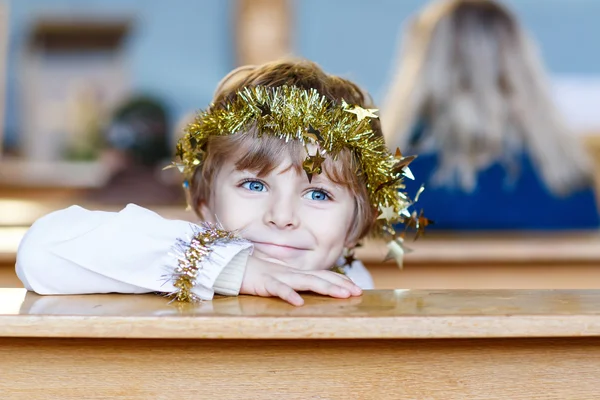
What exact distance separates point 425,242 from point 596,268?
61 centimetres

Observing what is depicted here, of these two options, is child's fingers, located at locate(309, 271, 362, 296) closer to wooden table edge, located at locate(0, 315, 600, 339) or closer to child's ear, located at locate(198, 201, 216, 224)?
wooden table edge, located at locate(0, 315, 600, 339)

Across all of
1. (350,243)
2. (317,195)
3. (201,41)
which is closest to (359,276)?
(350,243)

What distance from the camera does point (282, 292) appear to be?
0.99m

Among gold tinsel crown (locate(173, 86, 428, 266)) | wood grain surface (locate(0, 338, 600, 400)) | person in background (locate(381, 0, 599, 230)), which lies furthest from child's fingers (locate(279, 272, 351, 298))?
person in background (locate(381, 0, 599, 230))

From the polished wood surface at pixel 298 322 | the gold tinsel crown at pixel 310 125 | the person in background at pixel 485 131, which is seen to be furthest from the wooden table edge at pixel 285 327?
the person in background at pixel 485 131

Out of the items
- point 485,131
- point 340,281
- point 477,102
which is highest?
Result: point 477,102

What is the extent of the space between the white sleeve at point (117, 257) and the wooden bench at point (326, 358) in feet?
0.29

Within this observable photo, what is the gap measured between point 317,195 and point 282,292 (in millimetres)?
415

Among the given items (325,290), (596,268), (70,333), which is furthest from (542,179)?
(70,333)

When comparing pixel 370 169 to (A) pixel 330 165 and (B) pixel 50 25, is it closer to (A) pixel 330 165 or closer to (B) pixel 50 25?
(A) pixel 330 165

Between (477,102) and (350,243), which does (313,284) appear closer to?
(350,243)

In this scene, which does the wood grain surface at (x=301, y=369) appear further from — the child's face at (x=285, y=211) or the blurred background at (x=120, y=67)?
the blurred background at (x=120, y=67)

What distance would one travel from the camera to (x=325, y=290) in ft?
3.39

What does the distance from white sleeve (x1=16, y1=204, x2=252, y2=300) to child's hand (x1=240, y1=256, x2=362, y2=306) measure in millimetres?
16
